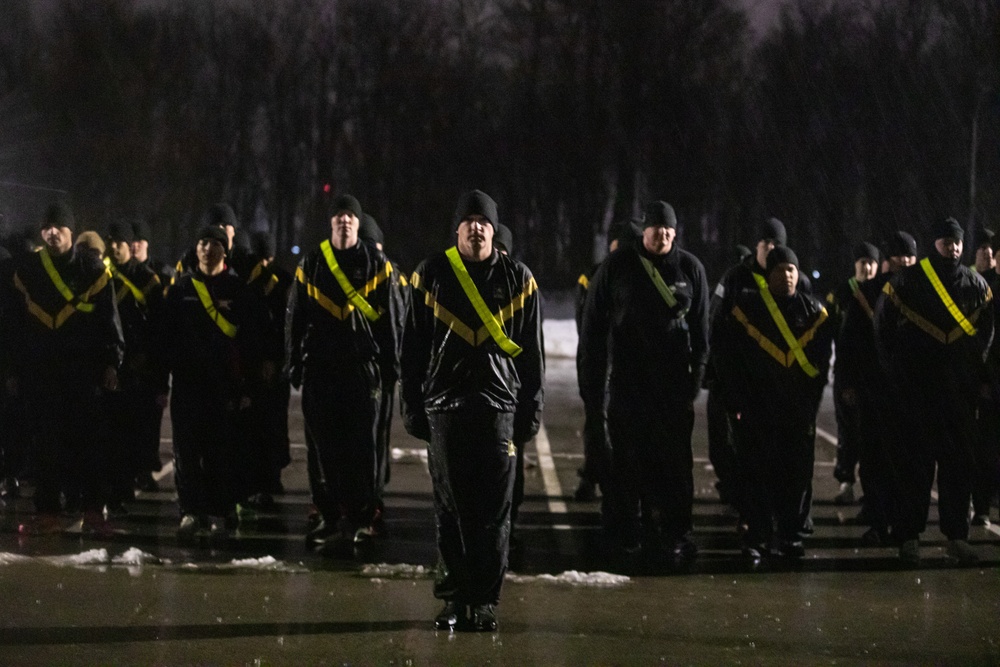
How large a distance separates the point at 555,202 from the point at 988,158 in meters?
18.9

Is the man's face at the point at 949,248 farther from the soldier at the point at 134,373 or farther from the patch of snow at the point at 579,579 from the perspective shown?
the soldier at the point at 134,373

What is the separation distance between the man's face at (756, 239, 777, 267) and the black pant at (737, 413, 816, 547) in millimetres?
1484

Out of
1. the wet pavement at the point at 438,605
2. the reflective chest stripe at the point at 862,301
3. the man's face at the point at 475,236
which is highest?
the man's face at the point at 475,236

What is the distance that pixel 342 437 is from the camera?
403 inches

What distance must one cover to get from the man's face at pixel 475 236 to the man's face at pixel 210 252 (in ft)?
9.78

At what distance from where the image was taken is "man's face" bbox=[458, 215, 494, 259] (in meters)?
7.98

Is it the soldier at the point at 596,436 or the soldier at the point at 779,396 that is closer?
the soldier at the point at 779,396

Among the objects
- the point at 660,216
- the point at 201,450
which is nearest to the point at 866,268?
the point at 660,216

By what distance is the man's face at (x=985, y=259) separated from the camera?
12.8 meters

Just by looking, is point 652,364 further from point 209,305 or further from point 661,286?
point 209,305

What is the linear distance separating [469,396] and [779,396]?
10.5 ft

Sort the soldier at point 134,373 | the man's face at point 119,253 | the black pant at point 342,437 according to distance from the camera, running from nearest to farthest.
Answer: the black pant at point 342,437 → the soldier at point 134,373 → the man's face at point 119,253

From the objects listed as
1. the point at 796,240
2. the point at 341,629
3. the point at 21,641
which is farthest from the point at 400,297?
the point at 796,240

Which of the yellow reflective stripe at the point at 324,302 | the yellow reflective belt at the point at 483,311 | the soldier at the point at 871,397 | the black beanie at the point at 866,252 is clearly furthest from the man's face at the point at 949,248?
the yellow reflective stripe at the point at 324,302
